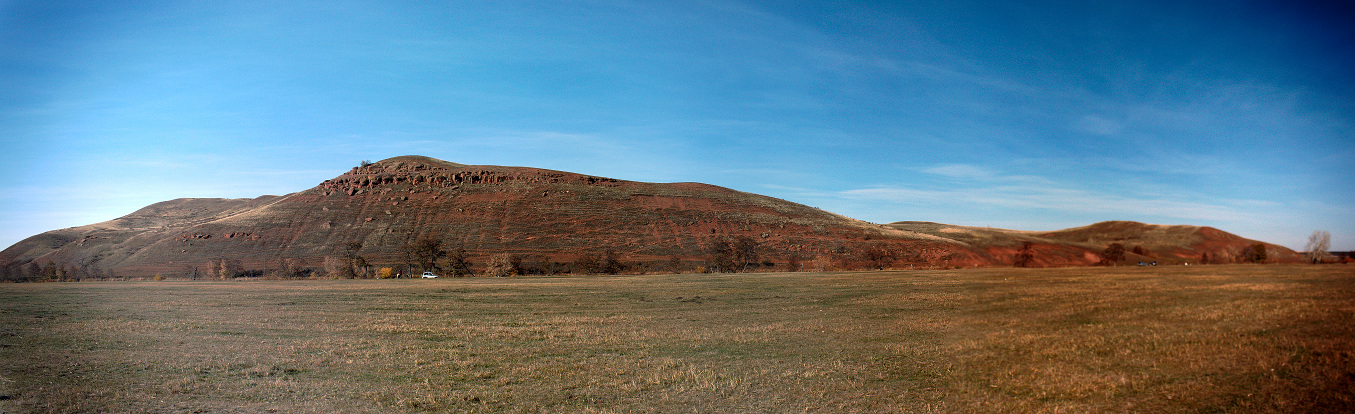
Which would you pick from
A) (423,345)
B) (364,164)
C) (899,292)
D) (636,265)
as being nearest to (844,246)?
(636,265)

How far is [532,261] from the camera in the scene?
235 ft

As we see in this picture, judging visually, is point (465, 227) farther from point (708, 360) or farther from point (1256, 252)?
point (1256, 252)

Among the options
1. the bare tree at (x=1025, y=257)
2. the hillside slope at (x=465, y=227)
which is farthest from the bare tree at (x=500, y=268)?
the bare tree at (x=1025, y=257)

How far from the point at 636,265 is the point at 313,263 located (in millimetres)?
39665

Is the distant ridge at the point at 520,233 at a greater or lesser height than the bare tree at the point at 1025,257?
greater

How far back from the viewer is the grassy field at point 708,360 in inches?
311

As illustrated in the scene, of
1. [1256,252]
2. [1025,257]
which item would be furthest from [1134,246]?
[1025,257]

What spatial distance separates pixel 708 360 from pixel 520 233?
75987mm

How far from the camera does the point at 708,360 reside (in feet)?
36.0

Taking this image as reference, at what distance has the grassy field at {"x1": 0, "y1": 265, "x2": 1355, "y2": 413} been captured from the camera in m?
7.89

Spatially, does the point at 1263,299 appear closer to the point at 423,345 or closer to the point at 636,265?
the point at 423,345

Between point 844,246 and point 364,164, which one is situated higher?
point 364,164

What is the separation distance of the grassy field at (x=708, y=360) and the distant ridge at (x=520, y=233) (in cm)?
5061

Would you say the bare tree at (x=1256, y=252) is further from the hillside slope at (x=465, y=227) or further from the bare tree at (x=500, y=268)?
Answer: the bare tree at (x=500, y=268)
